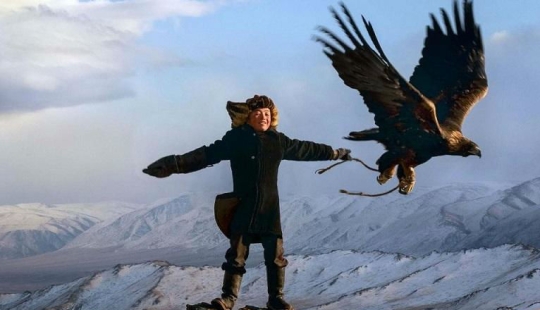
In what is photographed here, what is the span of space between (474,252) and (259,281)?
12298 mm

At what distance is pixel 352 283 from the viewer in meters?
53.1

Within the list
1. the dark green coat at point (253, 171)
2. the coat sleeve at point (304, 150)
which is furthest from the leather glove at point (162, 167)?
the coat sleeve at point (304, 150)

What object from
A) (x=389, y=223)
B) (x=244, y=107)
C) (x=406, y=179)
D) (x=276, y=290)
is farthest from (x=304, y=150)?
(x=389, y=223)

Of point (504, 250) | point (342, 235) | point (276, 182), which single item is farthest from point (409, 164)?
point (342, 235)

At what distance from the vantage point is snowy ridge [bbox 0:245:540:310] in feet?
142

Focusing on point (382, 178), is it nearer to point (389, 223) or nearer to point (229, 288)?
point (229, 288)

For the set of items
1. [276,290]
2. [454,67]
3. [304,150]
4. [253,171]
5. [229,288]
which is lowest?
[276,290]

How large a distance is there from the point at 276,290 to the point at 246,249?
1.61ft

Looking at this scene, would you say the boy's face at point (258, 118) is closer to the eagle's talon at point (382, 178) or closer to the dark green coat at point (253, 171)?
the dark green coat at point (253, 171)

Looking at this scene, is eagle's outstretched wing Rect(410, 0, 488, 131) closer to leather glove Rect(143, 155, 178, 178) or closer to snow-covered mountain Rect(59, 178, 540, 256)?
leather glove Rect(143, 155, 178, 178)

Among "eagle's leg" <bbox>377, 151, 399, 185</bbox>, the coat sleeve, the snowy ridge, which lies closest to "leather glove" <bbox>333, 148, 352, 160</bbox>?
the coat sleeve

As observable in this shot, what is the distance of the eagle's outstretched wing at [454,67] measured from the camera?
9.73 meters

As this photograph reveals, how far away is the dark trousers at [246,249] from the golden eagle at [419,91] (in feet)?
4.18

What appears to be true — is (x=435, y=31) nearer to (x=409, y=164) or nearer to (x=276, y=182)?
(x=409, y=164)
